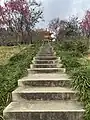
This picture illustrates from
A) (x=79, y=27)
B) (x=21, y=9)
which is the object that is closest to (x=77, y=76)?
(x=21, y=9)

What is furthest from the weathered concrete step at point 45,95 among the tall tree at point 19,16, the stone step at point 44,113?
the tall tree at point 19,16

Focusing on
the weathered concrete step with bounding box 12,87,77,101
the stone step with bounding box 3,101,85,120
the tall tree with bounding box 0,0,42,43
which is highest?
the tall tree with bounding box 0,0,42,43

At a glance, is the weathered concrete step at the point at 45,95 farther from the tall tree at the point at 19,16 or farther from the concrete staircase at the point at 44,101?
the tall tree at the point at 19,16

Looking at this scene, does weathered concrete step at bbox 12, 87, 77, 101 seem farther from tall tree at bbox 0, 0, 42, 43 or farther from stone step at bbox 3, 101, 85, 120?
tall tree at bbox 0, 0, 42, 43

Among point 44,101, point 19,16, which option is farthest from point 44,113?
point 19,16

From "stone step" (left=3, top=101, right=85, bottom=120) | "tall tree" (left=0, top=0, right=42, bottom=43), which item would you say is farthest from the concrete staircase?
"tall tree" (left=0, top=0, right=42, bottom=43)

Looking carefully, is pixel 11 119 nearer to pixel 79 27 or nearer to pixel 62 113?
pixel 62 113

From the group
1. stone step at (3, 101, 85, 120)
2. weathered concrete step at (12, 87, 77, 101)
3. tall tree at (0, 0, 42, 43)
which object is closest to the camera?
stone step at (3, 101, 85, 120)

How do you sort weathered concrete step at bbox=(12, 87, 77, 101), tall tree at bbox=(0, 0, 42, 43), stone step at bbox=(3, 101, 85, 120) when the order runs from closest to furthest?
stone step at bbox=(3, 101, 85, 120) → weathered concrete step at bbox=(12, 87, 77, 101) → tall tree at bbox=(0, 0, 42, 43)

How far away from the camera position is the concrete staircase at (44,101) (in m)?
2.95

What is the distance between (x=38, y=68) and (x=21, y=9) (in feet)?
41.0

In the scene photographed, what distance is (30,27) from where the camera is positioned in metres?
18.5

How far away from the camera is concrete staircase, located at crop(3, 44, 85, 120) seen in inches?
116

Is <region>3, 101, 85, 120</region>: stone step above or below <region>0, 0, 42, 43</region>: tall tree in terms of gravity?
below
